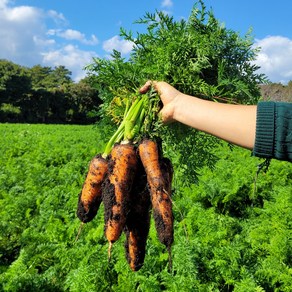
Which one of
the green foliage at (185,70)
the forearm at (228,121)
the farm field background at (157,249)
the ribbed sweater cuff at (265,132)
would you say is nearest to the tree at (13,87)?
the farm field background at (157,249)

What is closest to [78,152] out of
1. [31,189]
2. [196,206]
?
[31,189]

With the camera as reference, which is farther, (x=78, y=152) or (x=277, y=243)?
(x=78, y=152)

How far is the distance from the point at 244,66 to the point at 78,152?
1135 centimetres

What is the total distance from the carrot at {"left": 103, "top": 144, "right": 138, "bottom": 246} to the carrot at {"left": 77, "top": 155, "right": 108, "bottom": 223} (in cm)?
12

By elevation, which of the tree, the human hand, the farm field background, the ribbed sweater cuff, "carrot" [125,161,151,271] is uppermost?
the tree

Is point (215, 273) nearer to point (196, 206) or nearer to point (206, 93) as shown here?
point (196, 206)

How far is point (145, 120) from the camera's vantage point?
7.96 feet

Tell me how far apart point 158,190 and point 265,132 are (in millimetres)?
761

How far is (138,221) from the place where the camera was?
2580 millimetres

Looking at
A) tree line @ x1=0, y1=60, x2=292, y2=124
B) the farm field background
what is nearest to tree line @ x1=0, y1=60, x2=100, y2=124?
tree line @ x1=0, y1=60, x2=292, y2=124

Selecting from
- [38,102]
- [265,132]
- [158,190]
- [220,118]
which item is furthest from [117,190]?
[38,102]

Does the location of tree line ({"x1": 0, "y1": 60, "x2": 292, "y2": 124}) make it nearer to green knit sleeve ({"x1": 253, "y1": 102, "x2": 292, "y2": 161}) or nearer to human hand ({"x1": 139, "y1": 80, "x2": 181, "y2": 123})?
human hand ({"x1": 139, "y1": 80, "x2": 181, "y2": 123})

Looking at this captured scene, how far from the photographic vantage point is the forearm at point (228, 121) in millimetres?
1950

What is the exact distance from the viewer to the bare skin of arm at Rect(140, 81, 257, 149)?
1953 millimetres
